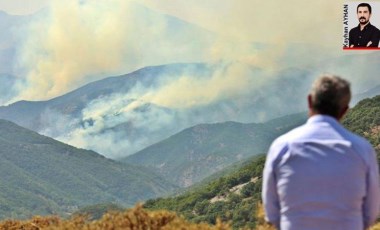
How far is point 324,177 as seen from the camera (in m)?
5.67

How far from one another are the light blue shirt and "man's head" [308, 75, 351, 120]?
7cm

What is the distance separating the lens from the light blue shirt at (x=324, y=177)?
223 inches

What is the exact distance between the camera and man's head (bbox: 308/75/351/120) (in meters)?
5.74

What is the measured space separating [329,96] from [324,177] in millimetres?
644

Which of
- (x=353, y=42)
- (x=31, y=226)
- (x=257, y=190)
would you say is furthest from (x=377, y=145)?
(x=31, y=226)

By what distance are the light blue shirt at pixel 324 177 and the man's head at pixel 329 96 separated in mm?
66

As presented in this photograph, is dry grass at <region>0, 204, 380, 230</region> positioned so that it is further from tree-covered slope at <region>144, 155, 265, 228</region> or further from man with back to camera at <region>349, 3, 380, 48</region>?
tree-covered slope at <region>144, 155, 265, 228</region>

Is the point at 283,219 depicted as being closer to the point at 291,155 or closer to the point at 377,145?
the point at 291,155

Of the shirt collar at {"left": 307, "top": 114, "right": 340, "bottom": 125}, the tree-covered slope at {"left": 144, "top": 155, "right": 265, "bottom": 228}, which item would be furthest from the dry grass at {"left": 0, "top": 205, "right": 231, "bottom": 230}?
the tree-covered slope at {"left": 144, "top": 155, "right": 265, "bottom": 228}

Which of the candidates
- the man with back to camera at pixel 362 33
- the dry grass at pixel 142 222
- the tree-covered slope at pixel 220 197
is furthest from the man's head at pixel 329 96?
the tree-covered slope at pixel 220 197

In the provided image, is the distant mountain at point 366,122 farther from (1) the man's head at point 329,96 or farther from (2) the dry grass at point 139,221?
(1) the man's head at point 329,96

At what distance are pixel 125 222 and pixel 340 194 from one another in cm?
432

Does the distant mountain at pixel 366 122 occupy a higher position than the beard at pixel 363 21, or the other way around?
the beard at pixel 363 21

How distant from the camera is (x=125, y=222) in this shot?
9430 mm
